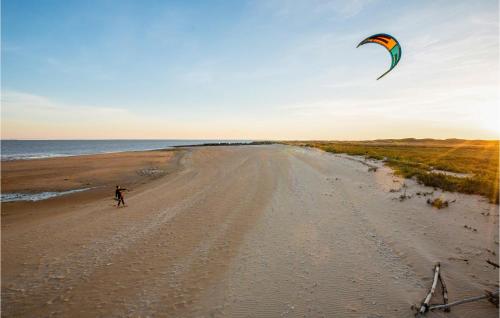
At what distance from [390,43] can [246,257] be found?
10.4m

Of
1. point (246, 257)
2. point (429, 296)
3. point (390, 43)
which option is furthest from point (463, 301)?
point (390, 43)

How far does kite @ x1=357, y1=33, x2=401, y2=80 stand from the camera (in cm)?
1070

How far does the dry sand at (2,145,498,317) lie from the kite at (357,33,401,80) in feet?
21.1

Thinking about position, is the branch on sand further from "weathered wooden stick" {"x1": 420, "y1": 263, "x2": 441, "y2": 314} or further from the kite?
the kite

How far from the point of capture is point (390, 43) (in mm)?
11383

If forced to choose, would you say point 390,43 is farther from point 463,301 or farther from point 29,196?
point 29,196

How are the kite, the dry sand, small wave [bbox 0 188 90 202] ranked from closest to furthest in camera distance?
the dry sand
the kite
small wave [bbox 0 188 90 202]

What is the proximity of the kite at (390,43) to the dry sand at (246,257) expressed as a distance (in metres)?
6.42

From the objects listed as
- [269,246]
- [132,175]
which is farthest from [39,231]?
[132,175]

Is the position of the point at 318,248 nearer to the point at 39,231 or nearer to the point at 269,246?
the point at 269,246

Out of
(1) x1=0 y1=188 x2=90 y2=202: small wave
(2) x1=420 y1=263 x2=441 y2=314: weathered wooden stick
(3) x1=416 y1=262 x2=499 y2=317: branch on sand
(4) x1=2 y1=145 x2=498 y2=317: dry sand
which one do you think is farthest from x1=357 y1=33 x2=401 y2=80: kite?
(1) x1=0 y1=188 x2=90 y2=202: small wave

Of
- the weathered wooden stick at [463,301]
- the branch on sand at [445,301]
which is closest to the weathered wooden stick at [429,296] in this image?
the branch on sand at [445,301]

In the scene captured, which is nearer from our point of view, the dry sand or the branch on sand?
the branch on sand

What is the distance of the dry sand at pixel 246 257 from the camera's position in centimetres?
599
